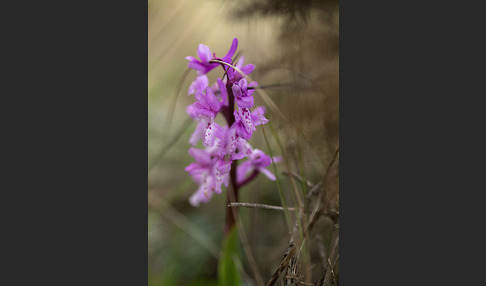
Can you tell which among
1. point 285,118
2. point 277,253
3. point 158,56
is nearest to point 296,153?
point 285,118

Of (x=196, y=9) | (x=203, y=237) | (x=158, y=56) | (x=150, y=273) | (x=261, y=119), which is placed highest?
(x=196, y=9)

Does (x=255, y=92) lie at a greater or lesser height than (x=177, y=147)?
greater

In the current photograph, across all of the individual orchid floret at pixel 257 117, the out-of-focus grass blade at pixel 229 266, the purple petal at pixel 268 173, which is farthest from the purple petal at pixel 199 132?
the out-of-focus grass blade at pixel 229 266

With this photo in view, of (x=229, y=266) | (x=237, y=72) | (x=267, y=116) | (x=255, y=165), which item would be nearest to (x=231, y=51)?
(x=237, y=72)

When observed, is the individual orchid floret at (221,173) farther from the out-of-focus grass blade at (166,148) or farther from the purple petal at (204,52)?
the purple petal at (204,52)

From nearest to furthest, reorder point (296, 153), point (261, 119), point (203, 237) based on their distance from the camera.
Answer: point (261, 119) < point (296, 153) < point (203, 237)

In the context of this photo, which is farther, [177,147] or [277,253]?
[177,147]

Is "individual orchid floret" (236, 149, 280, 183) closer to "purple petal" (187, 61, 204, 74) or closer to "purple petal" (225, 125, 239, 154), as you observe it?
"purple petal" (225, 125, 239, 154)

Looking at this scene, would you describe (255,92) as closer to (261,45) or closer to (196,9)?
(261,45)

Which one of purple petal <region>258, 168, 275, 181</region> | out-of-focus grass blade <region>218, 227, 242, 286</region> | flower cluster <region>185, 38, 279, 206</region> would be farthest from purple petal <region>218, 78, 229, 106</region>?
out-of-focus grass blade <region>218, 227, 242, 286</region>
